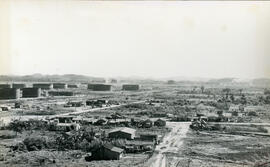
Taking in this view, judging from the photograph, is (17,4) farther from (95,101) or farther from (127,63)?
(95,101)

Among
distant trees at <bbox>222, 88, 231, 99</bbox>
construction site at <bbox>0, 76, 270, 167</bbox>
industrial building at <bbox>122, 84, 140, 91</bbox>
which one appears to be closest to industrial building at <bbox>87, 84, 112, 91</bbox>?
construction site at <bbox>0, 76, 270, 167</bbox>

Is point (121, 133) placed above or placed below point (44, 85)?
below

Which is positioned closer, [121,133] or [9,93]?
[121,133]

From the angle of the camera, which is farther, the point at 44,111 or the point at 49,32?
the point at 44,111

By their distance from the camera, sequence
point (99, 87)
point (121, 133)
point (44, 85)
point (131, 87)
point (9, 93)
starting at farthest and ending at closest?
point (44, 85)
point (99, 87)
point (9, 93)
point (131, 87)
point (121, 133)

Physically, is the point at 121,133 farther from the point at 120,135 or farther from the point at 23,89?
the point at 23,89

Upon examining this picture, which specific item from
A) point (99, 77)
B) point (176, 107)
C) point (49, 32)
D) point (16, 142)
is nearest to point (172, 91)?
point (176, 107)

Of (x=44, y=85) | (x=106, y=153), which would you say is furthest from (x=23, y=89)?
(x=106, y=153)

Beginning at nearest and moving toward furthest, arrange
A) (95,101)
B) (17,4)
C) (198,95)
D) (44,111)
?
(17,4)
(198,95)
(44,111)
(95,101)
